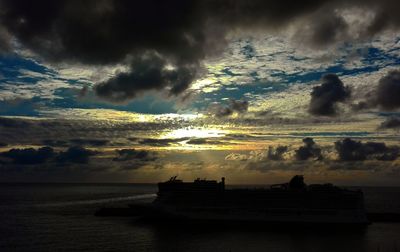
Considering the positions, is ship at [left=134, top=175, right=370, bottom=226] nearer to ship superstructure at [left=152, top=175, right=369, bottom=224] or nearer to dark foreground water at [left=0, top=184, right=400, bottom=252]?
ship superstructure at [left=152, top=175, right=369, bottom=224]

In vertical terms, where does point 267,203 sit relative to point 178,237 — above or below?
above

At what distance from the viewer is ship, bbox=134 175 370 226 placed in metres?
92.3

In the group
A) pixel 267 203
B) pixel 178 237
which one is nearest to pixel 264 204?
pixel 267 203

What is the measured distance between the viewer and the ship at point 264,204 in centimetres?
9231

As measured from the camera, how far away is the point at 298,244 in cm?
6844

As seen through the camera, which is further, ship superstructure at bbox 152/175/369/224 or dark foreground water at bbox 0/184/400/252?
ship superstructure at bbox 152/175/369/224

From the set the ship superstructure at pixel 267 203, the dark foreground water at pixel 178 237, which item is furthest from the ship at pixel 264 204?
the dark foreground water at pixel 178 237

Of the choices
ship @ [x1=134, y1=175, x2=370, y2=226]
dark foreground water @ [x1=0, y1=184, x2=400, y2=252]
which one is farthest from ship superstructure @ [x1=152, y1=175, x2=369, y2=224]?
dark foreground water @ [x1=0, y1=184, x2=400, y2=252]

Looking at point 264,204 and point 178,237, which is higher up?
point 264,204

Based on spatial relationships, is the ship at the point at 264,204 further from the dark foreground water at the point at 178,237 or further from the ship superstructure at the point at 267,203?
the dark foreground water at the point at 178,237

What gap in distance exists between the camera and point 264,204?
94.7m

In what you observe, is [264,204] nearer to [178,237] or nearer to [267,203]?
[267,203]

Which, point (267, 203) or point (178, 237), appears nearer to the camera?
point (178, 237)

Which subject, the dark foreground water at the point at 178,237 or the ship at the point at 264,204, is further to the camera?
the ship at the point at 264,204
